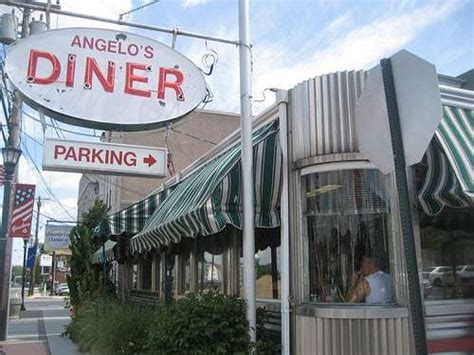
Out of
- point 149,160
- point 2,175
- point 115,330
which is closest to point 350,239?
point 149,160

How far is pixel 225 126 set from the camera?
2989 centimetres

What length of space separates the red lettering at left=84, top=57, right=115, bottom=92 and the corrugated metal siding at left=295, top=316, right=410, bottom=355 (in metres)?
3.77

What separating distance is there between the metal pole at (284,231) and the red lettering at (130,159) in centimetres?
194

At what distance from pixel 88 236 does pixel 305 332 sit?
34.7ft

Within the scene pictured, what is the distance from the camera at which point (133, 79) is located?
7.09 m

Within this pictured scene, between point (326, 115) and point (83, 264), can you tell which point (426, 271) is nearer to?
point (326, 115)

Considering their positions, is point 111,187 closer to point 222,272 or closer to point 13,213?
point 13,213

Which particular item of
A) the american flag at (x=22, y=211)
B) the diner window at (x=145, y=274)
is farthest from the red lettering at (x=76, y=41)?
the diner window at (x=145, y=274)

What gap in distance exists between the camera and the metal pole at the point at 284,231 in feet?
20.4

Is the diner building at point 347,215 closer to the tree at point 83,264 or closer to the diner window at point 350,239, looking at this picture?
the diner window at point 350,239

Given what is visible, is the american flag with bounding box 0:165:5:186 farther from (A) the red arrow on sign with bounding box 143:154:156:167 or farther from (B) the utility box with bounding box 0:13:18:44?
(A) the red arrow on sign with bounding box 143:154:156:167

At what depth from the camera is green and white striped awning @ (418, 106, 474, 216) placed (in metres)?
5.45

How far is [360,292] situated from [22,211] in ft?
37.1

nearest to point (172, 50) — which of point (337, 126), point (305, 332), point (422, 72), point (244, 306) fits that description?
point (337, 126)
